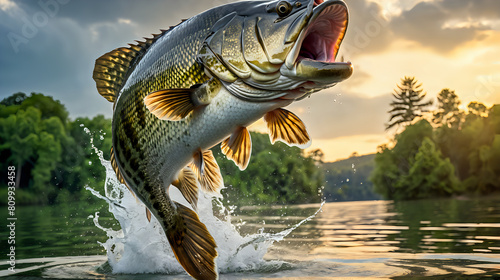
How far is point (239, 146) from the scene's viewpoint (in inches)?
143

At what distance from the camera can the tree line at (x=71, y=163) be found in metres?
58.6

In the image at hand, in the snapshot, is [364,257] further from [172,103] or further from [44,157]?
[44,157]

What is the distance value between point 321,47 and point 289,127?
75 cm

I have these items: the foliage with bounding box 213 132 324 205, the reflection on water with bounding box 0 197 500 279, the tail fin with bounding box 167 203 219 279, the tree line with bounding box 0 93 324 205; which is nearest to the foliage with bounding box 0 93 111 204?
the tree line with bounding box 0 93 324 205

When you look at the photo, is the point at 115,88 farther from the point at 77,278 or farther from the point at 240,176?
the point at 240,176

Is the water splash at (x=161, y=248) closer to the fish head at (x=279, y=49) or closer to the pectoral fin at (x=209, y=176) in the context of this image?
the pectoral fin at (x=209, y=176)

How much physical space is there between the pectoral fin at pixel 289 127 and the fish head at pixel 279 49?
415 mm

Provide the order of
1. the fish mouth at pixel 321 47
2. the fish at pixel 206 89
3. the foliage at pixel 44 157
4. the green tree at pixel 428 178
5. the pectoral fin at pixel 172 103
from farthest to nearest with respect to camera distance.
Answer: the green tree at pixel 428 178 → the foliage at pixel 44 157 → the pectoral fin at pixel 172 103 → the fish at pixel 206 89 → the fish mouth at pixel 321 47

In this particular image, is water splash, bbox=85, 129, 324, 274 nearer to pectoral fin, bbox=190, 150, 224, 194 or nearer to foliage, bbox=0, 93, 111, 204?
pectoral fin, bbox=190, 150, 224, 194

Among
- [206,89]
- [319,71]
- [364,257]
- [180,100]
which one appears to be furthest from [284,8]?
[364,257]

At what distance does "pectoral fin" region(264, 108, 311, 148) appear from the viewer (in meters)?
3.59

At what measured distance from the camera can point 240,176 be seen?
7012 centimetres

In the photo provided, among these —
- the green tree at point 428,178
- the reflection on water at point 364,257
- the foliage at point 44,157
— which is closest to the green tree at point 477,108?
the green tree at point 428,178

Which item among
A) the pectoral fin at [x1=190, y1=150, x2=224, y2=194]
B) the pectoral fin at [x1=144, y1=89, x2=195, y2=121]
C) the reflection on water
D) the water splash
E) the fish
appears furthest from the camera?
the water splash
